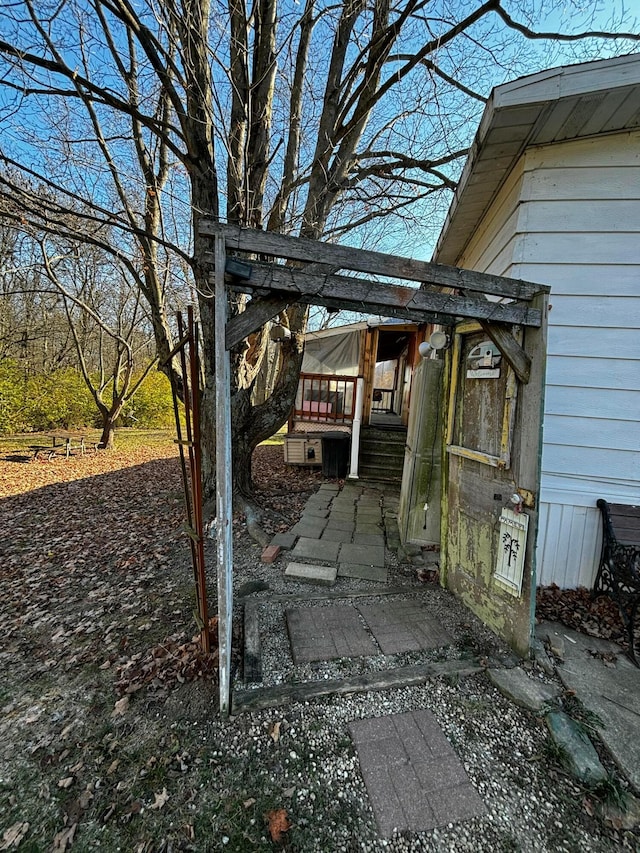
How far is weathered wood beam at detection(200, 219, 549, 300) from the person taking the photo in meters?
1.71

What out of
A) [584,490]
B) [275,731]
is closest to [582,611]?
[584,490]

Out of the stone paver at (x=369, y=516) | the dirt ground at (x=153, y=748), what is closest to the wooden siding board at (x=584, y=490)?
the dirt ground at (x=153, y=748)

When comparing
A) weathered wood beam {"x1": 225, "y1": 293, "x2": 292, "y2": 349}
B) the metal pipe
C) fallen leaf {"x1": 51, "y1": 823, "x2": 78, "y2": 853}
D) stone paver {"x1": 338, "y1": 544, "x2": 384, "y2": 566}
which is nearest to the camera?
fallen leaf {"x1": 51, "y1": 823, "x2": 78, "y2": 853}

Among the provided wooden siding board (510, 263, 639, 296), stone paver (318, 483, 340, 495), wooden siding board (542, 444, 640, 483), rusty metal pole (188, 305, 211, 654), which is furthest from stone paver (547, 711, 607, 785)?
stone paver (318, 483, 340, 495)

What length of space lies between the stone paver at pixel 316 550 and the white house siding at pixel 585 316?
83.2 inches

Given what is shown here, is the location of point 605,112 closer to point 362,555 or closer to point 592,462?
point 592,462

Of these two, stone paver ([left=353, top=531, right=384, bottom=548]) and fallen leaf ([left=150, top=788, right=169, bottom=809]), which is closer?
fallen leaf ([left=150, top=788, right=169, bottom=809])

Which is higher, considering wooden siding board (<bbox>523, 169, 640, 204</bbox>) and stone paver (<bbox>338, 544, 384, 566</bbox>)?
wooden siding board (<bbox>523, 169, 640, 204</bbox>)

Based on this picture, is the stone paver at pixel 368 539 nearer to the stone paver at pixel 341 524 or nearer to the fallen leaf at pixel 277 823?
the stone paver at pixel 341 524

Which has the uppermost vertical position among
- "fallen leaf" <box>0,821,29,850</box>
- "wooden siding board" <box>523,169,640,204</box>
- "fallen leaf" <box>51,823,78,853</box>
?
"wooden siding board" <box>523,169,640,204</box>

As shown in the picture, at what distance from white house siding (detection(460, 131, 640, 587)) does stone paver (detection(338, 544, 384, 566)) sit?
1657 mm

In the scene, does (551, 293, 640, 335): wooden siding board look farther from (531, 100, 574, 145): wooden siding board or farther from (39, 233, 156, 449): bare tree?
(39, 233, 156, 449): bare tree

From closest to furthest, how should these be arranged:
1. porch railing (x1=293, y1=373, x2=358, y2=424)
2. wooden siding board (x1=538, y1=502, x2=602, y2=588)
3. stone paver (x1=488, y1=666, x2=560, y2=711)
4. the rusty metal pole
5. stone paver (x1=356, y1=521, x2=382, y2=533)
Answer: the rusty metal pole → stone paver (x1=488, y1=666, x2=560, y2=711) → wooden siding board (x1=538, y1=502, x2=602, y2=588) → stone paver (x1=356, y1=521, x2=382, y2=533) → porch railing (x1=293, y1=373, x2=358, y2=424)

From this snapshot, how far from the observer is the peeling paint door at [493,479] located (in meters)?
2.25
